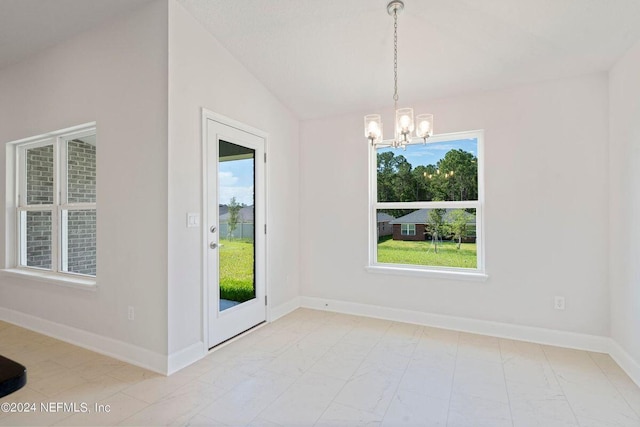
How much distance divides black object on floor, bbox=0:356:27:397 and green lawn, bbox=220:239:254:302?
2.21m

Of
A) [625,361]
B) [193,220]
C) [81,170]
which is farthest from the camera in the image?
[81,170]

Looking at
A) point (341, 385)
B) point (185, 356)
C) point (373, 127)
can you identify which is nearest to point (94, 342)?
point (185, 356)

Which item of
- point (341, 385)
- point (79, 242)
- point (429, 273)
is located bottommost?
point (341, 385)

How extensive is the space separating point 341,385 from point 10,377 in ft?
6.45

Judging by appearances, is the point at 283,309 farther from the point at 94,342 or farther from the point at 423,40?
the point at 423,40

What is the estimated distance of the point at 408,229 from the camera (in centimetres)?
388

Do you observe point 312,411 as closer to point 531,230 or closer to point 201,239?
point 201,239

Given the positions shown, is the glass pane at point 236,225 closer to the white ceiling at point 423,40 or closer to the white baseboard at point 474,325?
the white ceiling at point 423,40

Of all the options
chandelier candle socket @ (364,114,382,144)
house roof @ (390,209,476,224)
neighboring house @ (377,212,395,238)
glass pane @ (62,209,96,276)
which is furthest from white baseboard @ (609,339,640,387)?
glass pane @ (62,209,96,276)

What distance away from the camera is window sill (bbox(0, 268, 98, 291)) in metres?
3.01

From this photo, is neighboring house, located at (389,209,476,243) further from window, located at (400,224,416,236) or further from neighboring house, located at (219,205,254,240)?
neighboring house, located at (219,205,254,240)

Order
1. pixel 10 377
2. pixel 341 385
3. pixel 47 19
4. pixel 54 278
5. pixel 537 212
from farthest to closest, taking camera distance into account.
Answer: pixel 54 278 < pixel 537 212 < pixel 47 19 < pixel 341 385 < pixel 10 377

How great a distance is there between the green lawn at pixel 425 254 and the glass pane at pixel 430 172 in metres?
0.52

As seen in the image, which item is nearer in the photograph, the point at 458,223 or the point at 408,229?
the point at 458,223
